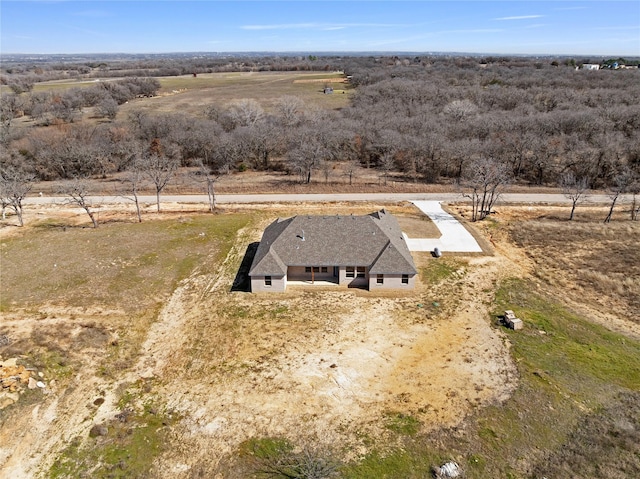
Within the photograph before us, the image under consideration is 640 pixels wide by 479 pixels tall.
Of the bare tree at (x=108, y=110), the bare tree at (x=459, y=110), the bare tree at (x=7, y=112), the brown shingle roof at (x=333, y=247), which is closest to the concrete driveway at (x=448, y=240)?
the brown shingle roof at (x=333, y=247)

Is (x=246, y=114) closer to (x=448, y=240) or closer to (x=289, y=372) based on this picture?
(x=448, y=240)

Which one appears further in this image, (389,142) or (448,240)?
(389,142)

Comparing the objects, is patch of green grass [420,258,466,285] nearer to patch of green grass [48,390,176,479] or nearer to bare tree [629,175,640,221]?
patch of green grass [48,390,176,479]

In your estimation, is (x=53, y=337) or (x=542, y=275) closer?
(x=53, y=337)

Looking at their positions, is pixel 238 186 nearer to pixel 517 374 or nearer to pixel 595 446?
pixel 517 374

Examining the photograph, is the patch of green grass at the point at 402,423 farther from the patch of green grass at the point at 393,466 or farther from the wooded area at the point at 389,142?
the wooded area at the point at 389,142

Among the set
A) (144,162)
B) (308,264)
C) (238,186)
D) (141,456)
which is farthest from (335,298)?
(144,162)

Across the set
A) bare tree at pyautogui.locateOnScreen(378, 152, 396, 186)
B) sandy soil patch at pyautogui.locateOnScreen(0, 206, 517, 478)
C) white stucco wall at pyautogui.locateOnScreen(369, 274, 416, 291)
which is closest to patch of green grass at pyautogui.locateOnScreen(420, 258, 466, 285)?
sandy soil patch at pyautogui.locateOnScreen(0, 206, 517, 478)

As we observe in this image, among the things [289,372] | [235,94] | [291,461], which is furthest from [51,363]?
[235,94]
